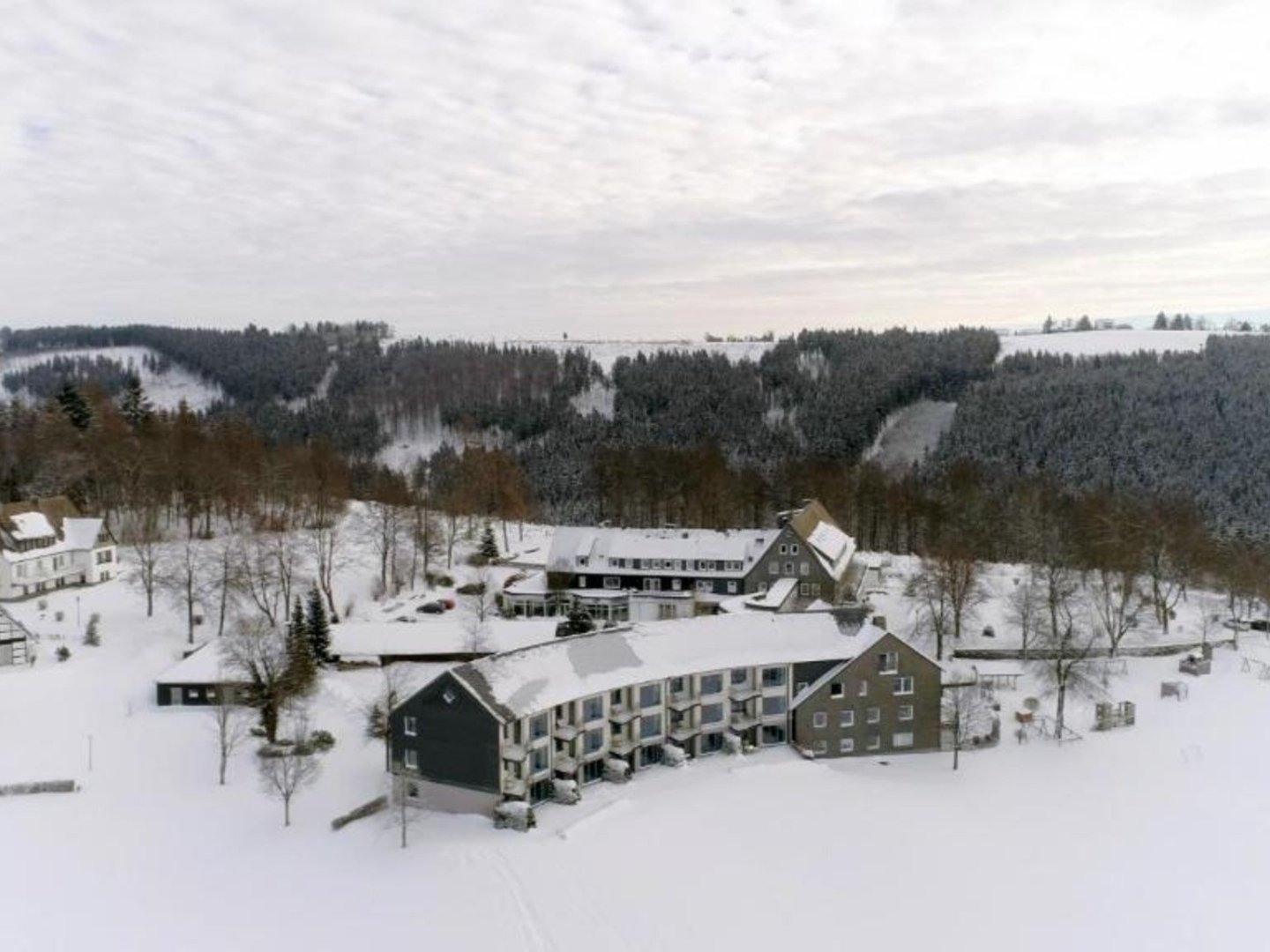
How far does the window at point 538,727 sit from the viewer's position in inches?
1380

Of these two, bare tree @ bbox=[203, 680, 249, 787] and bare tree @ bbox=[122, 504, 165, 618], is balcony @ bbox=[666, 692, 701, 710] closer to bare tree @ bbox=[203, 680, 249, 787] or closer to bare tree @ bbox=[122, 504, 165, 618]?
bare tree @ bbox=[203, 680, 249, 787]

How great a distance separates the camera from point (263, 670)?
139 feet

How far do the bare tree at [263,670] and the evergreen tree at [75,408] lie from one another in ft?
169

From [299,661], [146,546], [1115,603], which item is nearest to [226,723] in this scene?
[299,661]

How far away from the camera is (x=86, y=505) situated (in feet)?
238

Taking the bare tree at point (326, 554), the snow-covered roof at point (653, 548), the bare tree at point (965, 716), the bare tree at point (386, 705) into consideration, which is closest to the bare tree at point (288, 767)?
the bare tree at point (386, 705)

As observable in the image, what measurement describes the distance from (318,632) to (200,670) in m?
6.19

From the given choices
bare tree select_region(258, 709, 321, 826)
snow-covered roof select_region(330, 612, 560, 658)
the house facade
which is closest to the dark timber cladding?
bare tree select_region(258, 709, 321, 826)

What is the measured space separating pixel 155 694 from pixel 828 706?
102 feet

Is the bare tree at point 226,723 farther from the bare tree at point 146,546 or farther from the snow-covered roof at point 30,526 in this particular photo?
the snow-covered roof at point 30,526

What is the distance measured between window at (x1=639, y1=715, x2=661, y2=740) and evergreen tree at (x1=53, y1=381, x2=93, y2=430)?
67676mm

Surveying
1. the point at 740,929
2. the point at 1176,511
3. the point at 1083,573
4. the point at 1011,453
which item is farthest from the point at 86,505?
the point at 1011,453

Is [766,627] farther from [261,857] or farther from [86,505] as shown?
[86,505]

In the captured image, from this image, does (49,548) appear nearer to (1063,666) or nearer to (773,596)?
(773,596)
